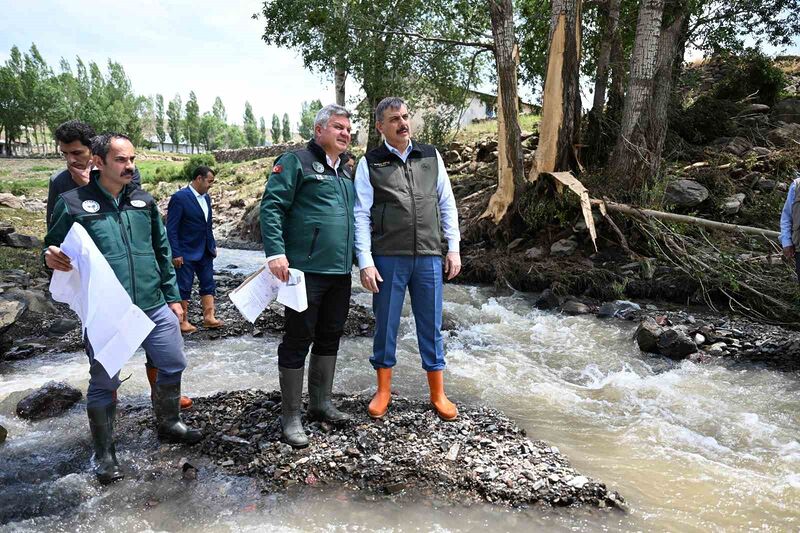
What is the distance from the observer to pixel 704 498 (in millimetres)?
3318

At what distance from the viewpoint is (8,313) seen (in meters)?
6.03

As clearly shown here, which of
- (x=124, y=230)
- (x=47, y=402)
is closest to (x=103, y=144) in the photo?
(x=124, y=230)

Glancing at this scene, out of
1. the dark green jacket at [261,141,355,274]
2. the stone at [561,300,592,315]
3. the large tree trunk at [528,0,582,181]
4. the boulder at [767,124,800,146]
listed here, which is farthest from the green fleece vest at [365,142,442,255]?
the boulder at [767,124,800,146]

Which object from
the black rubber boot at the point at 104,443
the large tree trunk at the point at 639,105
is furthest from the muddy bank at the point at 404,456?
the large tree trunk at the point at 639,105

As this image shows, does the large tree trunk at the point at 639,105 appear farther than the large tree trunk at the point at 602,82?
No

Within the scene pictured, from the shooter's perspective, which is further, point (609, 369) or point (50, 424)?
point (609, 369)

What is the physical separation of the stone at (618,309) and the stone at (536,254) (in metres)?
2.19

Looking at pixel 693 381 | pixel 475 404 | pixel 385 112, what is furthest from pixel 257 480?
pixel 693 381

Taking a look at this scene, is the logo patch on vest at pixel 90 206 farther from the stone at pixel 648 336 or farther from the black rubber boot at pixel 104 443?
the stone at pixel 648 336

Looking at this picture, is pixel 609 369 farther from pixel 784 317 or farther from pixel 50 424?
pixel 50 424

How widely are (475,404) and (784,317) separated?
5001 millimetres

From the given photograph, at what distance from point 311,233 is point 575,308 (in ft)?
19.3

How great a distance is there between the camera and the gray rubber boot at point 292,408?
359 centimetres

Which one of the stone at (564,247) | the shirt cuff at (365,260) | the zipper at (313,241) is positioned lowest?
the stone at (564,247)
